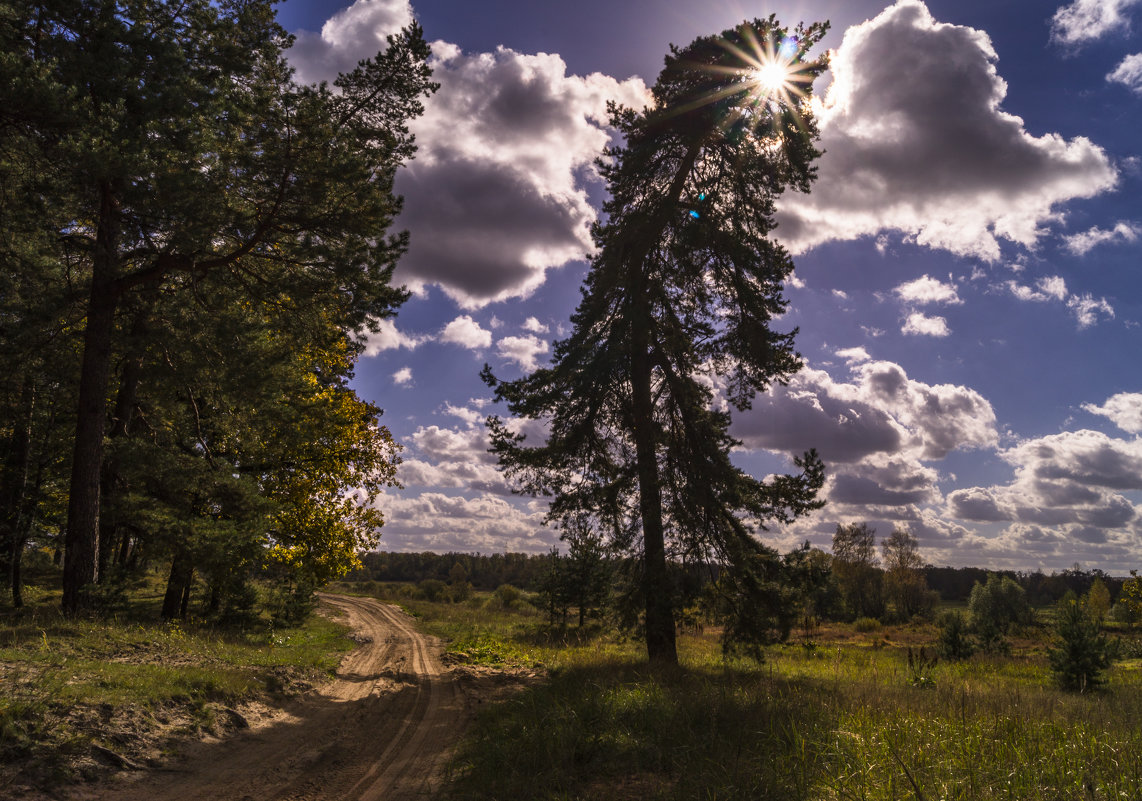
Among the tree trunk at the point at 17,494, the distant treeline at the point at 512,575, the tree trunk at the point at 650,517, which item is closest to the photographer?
the tree trunk at the point at 650,517

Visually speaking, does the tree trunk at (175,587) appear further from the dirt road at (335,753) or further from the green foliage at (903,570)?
the green foliage at (903,570)

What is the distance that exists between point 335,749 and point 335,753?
15cm

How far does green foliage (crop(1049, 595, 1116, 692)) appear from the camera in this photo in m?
16.7

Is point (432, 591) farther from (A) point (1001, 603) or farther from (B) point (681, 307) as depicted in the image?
(A) point (1001, 603)

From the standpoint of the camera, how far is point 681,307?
14320mm

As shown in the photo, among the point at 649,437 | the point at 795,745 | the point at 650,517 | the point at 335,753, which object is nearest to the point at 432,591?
the point at 650,517

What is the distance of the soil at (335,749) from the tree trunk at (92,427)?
5.86 meters

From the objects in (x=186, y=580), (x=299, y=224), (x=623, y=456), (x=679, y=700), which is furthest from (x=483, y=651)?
(x=299, y=224)

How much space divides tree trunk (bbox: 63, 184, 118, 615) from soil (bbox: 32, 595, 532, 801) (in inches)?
231

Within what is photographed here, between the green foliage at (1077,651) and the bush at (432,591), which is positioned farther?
the bush at (432,591)

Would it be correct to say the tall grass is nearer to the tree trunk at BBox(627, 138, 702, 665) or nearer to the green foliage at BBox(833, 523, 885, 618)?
the tree trunk at BBox(627, 138, 702, 665)

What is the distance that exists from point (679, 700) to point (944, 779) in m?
3.67

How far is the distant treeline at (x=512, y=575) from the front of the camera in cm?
12450

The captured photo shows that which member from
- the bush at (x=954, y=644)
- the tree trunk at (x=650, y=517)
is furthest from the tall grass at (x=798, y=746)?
the bush at (x=954, y=644)
